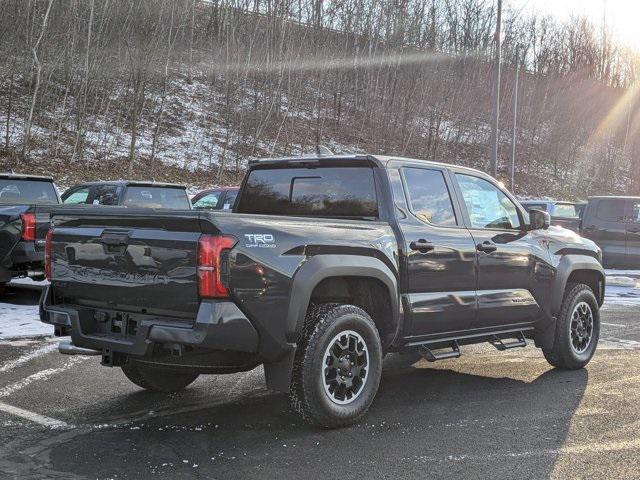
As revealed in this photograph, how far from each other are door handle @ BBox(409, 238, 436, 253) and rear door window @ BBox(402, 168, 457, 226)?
0.22 meters

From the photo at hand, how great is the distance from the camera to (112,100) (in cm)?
3297

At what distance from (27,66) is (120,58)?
12.8 ft

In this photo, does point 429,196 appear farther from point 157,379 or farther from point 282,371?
point 157,379

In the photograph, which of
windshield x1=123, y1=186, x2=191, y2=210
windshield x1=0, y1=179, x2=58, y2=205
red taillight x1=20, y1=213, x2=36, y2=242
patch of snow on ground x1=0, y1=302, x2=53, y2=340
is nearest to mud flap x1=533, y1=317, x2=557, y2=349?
patch of snow on ground x1=0, y1=302, x2=53, y2=340

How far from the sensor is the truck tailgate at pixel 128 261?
13.6ft

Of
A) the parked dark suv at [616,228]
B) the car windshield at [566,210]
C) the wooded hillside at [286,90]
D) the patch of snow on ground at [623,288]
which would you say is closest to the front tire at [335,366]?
the patch of snow on ground at [623,288]

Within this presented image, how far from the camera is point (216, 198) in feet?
49.8

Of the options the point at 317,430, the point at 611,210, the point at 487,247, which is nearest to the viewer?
the point at 317,430

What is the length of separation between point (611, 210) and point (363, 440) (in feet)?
45.8

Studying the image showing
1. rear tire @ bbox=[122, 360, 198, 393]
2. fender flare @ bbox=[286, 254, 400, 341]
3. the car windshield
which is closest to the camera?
fender flare @ bbox=[286, 254, 400, 341]

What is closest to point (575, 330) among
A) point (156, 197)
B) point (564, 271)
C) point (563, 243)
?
point (564, 271)

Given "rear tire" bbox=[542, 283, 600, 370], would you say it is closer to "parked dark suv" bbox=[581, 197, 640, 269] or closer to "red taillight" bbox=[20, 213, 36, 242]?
"red taillight" bbox=[20, 213, 36, 242]

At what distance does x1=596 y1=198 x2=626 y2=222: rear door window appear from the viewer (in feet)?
54.1

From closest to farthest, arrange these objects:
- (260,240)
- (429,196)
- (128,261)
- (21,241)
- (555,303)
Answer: (260,240) < (128,261) < (429,196) < (555,303) < (21,241)
